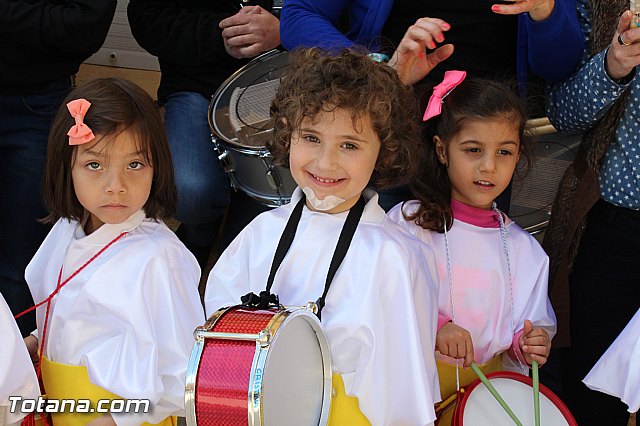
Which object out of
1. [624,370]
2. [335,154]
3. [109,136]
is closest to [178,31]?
[109,136]

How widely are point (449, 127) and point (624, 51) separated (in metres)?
0.51

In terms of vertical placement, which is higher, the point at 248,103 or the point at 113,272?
the point at 248,103

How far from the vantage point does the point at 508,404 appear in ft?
6.97

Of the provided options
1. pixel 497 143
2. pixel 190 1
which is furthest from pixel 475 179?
pixel 190 1

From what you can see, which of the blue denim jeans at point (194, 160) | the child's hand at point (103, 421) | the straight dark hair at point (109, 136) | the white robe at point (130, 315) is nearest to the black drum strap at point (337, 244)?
the white robe at point (130, 315)

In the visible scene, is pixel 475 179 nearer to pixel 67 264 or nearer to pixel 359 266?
pixel 359 266

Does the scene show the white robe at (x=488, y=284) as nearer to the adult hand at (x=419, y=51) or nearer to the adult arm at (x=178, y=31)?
the adult hand at (x=419, y=51)

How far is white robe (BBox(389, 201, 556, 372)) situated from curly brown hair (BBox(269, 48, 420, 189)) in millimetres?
256

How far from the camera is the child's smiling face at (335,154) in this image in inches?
84.4

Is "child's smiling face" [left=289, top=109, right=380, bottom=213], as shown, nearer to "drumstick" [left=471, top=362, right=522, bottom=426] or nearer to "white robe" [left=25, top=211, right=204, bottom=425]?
"white robe" [left=25, top=211, right=204, bottom=425]

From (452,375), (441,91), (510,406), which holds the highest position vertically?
(441,91)

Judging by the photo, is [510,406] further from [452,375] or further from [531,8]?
[531,8]

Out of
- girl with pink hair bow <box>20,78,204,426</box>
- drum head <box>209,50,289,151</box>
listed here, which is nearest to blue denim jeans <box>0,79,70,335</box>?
drum head <box>209,50,289,151</box>

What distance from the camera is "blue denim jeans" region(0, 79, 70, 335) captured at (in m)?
3.02
